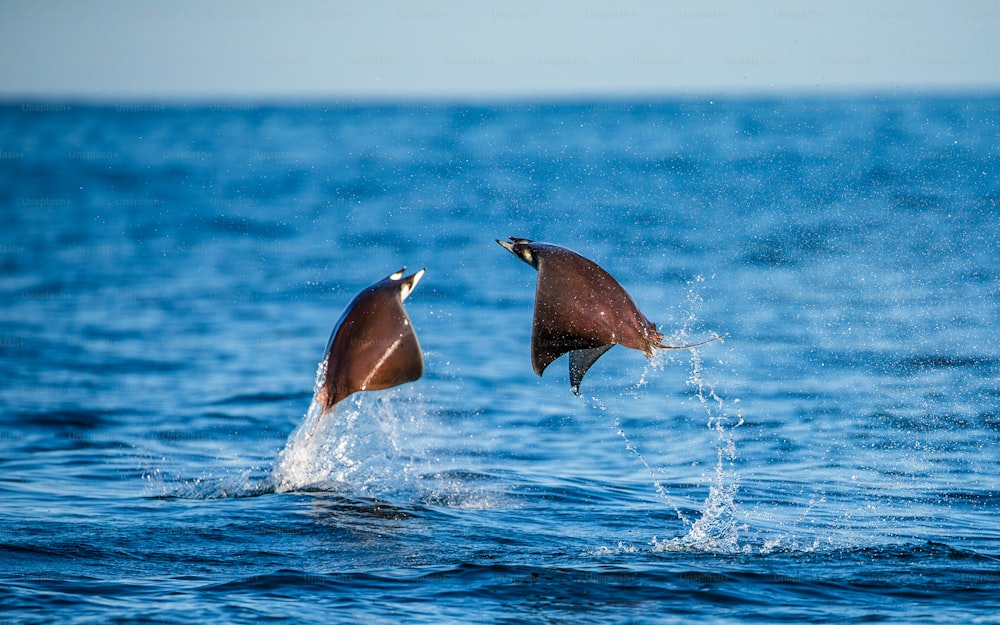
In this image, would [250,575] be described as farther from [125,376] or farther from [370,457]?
[125,376]

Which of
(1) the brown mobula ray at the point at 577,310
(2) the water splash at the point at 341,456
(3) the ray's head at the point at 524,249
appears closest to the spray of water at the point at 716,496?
(1) the brown mobula ray at the point at 577,310

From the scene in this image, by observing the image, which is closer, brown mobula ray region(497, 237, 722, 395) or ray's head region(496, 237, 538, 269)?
brown mobula ray region(497, 237, 722, 395)

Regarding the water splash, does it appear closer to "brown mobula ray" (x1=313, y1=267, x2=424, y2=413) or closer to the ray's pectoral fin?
"brown mobula ray" (x1=313, y1=267, x2=424, y2=413)

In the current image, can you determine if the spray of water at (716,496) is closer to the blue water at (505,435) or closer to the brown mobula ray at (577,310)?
the blue water at (505,435)

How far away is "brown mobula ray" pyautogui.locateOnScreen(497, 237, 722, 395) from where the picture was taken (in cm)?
812

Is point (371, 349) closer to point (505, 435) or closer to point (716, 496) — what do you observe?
point (716, 496)

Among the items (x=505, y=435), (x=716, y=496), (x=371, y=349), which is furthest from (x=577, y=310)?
(x=505, y=435)

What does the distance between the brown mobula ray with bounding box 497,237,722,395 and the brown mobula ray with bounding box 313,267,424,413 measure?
0.95m

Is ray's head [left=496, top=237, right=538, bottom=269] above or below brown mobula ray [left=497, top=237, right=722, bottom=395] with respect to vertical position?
above

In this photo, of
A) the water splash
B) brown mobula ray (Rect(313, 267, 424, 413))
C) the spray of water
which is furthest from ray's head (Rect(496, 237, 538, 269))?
the water splash

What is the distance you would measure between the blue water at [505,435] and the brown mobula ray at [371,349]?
3.49 feet

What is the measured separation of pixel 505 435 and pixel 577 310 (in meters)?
4.61

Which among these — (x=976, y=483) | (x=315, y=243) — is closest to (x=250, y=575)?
(x=976, y=483)

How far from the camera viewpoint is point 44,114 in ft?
530
